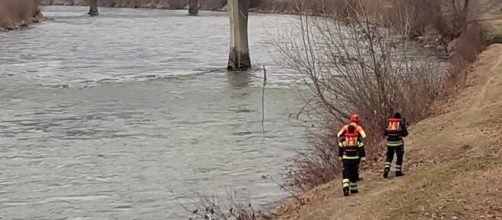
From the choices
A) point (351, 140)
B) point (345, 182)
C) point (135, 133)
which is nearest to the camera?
point (351, 140)

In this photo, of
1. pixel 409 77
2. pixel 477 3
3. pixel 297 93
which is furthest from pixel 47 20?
pixel 409 77

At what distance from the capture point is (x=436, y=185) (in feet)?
36.4

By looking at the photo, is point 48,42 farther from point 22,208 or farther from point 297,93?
point 22,208

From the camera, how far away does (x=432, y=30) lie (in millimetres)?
46000

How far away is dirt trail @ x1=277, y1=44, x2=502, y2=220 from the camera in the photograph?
10047 millimetres

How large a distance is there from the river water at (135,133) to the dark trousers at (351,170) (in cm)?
334

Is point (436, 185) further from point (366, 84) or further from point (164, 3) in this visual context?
point (164, 3)

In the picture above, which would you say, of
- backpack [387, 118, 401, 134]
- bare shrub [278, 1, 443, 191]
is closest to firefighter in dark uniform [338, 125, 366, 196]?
backpack [387, 118, 401, 134]

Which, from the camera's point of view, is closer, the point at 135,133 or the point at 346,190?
the point at 346,190

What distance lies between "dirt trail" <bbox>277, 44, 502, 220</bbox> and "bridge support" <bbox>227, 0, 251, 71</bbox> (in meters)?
23.3

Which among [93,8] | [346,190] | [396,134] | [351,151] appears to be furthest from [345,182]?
[93,8]

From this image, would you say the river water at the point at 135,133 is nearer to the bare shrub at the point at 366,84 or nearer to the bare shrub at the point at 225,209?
the bare shrub at the point at 225,209

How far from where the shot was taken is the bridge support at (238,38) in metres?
39.8

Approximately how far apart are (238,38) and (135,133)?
1968 cm
